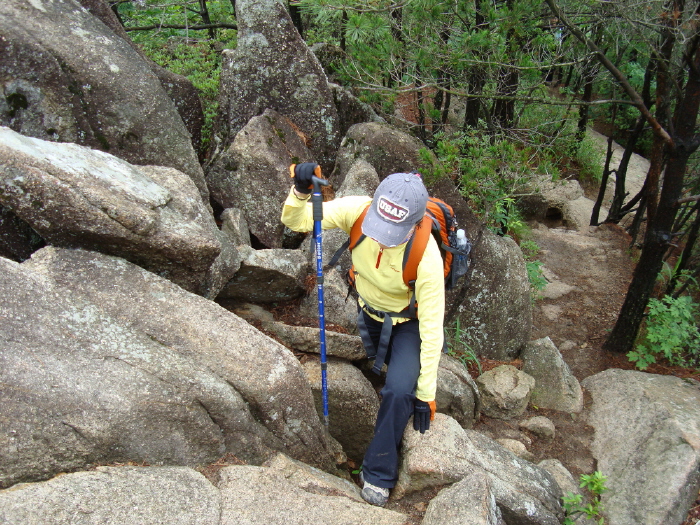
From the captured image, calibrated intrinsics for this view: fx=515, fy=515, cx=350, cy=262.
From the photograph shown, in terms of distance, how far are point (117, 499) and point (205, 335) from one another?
1514 mm

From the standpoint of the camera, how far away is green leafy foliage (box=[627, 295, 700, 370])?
7.93 m

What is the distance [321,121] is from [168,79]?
8.37 ft

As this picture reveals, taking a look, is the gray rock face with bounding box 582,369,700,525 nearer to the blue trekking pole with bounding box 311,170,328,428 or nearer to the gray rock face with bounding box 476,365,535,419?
the gray rock face with bounding box 476,365,535,419

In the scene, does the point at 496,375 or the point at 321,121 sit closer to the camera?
the point at 496,375

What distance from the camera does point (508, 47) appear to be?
28.0 feet

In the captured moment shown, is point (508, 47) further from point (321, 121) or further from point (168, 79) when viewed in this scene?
point (168, 79)

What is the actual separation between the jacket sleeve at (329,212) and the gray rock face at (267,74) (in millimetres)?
4187

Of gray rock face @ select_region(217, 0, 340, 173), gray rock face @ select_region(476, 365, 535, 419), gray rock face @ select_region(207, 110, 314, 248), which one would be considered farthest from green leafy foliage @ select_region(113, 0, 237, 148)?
gray rock face @ select_region(476, 365, 535, 419)

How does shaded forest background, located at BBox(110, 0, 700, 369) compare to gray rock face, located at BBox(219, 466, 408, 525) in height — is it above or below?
above

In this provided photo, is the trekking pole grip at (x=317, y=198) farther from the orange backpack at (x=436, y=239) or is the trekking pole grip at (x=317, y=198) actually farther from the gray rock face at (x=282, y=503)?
the gray rock face at (x=282, y=503)

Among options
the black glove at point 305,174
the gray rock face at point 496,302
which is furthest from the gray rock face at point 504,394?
the black glove at point 305,174

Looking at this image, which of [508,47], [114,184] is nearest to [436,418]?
[114,184]

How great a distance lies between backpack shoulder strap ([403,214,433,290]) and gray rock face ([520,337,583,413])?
14.2ft

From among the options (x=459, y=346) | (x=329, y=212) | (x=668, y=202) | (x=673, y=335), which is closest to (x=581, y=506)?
(x=459, y=346)
